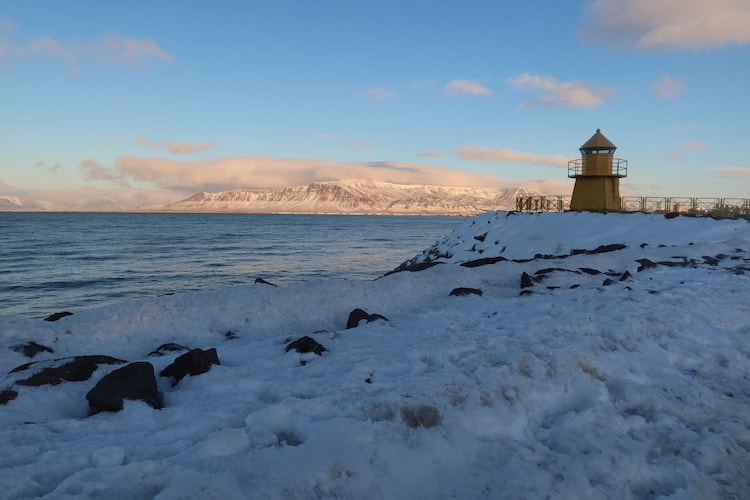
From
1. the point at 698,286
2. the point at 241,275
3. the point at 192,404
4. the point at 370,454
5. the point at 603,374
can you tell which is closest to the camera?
the point at 370,454

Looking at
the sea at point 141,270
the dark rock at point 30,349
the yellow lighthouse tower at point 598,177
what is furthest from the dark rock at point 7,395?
the yellow lighthouse tower at point 598,177

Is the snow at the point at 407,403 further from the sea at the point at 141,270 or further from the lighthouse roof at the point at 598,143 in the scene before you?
the lighthouse roof at the point at 598,143

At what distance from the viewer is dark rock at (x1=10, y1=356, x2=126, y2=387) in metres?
4.95

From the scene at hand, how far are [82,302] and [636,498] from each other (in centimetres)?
2442

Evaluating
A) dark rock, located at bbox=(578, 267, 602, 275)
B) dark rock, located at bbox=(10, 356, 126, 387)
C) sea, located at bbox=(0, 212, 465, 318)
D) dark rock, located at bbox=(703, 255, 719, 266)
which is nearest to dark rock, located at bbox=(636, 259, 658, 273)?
dark rock, located at bbox=(578, 267, 602, 275)

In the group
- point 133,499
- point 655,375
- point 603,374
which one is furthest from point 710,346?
point 133,499

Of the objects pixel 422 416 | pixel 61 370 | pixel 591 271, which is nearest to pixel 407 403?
pixel 422 416

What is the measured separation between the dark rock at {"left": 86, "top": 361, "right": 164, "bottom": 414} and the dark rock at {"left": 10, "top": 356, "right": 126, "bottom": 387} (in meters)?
0.82

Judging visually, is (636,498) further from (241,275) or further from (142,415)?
(241,275)

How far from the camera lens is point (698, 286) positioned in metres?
9.11

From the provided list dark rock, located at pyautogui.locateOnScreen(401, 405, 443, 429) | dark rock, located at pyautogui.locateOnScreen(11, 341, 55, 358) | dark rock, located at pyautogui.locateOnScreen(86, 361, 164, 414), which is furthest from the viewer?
dark rock, located at pyautogui.locateOnScreen(11, 341, 55, 358)

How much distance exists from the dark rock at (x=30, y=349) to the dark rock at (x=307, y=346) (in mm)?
3363

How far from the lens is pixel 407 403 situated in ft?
13.8

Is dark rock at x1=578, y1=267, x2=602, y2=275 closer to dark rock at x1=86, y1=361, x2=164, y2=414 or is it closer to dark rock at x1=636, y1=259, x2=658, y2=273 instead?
dark rock at x1=636, y1=259, x2=658, y2=273
